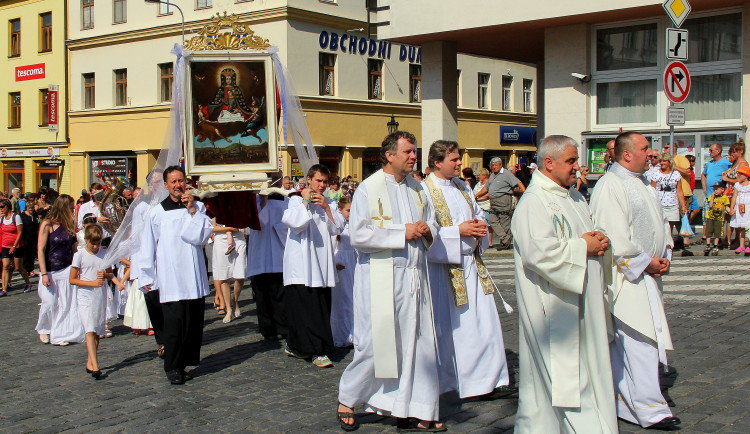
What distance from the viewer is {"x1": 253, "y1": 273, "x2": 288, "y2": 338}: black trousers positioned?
8.93m

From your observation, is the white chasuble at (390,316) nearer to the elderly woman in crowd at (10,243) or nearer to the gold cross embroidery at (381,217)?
the gold cross embroidery at (381,217)

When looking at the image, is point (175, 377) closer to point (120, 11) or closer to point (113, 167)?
point (113, 167)

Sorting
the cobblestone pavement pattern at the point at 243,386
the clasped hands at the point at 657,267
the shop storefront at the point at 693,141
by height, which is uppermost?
the shop storefront at the point at 693,141

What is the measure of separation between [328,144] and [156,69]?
8343 millimetres

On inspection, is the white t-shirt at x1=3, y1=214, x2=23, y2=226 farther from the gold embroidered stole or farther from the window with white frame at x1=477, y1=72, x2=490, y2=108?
the window with white frame at x1=477, y1=72, x2=490, y2=108

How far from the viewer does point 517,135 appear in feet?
132

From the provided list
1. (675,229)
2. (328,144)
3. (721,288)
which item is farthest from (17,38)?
(721,288)

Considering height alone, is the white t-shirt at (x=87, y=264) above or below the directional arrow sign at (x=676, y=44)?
below

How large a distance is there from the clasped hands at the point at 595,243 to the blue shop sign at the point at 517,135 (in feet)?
114

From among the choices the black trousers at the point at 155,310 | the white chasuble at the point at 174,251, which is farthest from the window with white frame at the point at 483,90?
the white chasuble at the point at 174,251

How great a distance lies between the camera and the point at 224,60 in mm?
7688

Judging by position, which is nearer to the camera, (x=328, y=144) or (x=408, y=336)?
(x=408, y=336)

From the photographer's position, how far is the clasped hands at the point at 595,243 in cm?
462

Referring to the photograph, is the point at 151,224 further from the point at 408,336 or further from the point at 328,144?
the point at 328,144
